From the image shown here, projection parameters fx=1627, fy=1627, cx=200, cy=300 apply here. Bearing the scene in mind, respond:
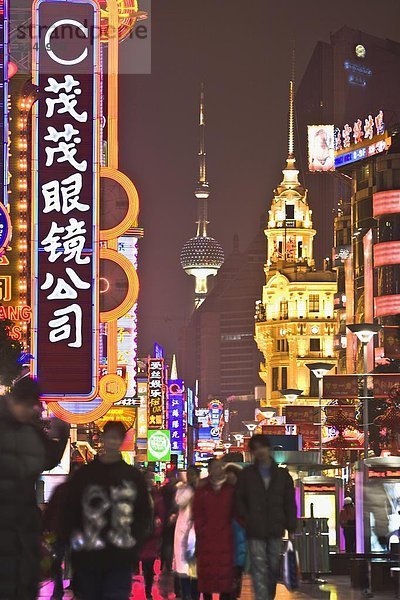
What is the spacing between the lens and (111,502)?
12328 mm

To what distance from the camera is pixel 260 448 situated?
55.0 ft

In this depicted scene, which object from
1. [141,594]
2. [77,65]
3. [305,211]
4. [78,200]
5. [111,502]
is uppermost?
[305,211]

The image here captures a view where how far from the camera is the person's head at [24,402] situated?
39.2 feet

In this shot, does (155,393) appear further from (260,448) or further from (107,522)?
(107,522)

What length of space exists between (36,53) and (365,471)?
2137 centimetres

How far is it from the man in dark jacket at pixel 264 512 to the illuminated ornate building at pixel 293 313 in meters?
155

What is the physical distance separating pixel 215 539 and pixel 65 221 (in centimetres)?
2889

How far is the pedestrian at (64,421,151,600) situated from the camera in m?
12.1

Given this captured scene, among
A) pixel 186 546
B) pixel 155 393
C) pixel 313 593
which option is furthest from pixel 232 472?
pixel 155 393

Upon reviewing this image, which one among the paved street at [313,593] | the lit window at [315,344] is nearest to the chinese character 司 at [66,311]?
the paved street at [313,593]

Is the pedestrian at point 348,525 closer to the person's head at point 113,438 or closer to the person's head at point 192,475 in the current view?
the person's head at point 192,475

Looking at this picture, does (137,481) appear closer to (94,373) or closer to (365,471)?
(365,471)

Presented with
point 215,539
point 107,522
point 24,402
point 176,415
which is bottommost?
point 215,539

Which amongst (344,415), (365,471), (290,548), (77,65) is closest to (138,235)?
(344,415)
